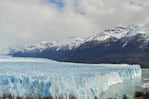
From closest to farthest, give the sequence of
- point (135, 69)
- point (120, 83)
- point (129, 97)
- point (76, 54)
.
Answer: point (129, 97) < point (120, 83) < point (135, 69) < point (76, 54)

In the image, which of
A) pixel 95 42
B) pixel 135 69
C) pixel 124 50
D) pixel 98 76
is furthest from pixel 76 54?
pixel 98 76

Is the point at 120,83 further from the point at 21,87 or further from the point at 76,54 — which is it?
the point at 76,54

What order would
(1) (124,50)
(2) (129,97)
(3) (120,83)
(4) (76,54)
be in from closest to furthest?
1. (2) (129,97)
2. (3) (120,83)
3. (1) (124,50)
4. (4) (76,54)

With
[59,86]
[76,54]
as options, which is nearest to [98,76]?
[59,86]

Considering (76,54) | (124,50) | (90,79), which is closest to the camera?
(90,79)

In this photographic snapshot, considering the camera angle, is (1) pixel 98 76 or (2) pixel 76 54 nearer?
(1) pixel 98 76

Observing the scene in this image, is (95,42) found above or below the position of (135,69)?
above

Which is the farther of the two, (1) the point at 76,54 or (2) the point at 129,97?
(1) the point at 76,54

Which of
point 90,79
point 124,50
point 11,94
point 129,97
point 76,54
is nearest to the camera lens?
point 11,94

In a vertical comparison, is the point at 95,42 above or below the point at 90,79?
above

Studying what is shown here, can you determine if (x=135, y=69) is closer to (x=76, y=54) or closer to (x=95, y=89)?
(x=95, y=89)
